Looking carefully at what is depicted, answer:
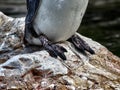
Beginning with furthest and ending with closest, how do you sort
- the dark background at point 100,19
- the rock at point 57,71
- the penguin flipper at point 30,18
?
the dark background at point 100,19 < the penguin flipper at point 30,18 < the rock at point 57,71

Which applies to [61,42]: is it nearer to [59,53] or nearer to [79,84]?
[59,53]

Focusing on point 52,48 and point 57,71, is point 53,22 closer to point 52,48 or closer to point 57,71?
point 52,48

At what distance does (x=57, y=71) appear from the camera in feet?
18.1

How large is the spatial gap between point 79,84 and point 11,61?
747 mm

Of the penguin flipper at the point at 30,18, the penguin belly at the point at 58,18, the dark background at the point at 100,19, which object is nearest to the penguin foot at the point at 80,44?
the penguin belly at the point at 58,18

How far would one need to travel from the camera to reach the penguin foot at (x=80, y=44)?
6176 millimetres

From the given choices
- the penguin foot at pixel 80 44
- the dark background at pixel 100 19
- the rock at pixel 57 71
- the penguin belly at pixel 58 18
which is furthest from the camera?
the dark background at pixel 100 19

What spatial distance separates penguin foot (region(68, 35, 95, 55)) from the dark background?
257 cm

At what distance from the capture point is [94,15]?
Result: 14.0m

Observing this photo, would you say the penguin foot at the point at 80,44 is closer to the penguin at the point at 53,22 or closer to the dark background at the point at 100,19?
the penguin at the point at 53,22

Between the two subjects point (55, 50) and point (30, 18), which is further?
point (30, 18)

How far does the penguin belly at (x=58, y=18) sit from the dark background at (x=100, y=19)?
3.04 meters

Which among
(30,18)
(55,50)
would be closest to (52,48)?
(55,50)

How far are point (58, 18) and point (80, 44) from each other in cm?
58
